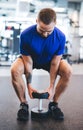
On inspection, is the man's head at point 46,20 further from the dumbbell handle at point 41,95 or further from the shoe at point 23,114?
the shoe at point 23,114

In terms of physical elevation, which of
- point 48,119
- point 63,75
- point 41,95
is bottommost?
point 48,119

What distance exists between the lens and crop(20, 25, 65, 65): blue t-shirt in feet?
6.17

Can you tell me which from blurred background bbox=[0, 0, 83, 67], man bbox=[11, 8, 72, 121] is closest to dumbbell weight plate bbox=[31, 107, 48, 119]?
man bbox=[11, 8, 72, 121]

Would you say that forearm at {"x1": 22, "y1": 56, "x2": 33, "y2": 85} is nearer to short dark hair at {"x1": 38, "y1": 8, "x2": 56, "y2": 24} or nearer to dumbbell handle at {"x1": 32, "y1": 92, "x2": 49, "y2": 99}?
dumbbell handle at {"x1": 32, "y1": 92, "x2": 49, "y2": 99}

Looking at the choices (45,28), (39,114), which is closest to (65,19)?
(39,114)

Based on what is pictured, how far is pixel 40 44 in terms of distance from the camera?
1891 mm

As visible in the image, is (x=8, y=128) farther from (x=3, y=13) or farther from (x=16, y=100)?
(x=3, y=13)

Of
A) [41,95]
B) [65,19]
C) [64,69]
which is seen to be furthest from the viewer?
[65,19]

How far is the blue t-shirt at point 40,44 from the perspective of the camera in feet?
6.17

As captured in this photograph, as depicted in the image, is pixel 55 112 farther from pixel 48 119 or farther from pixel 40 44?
pixel 40 44

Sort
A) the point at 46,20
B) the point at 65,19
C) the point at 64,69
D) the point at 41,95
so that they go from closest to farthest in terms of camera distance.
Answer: the point at 46,20 < the point at 41,95 < the point at 64,69 < the point at 65,19

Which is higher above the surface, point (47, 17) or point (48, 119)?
A: point (47, 17)

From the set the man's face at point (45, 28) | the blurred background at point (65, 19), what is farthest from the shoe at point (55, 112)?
the blurred background at point (65, 19)

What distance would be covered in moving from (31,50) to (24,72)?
19 cm
